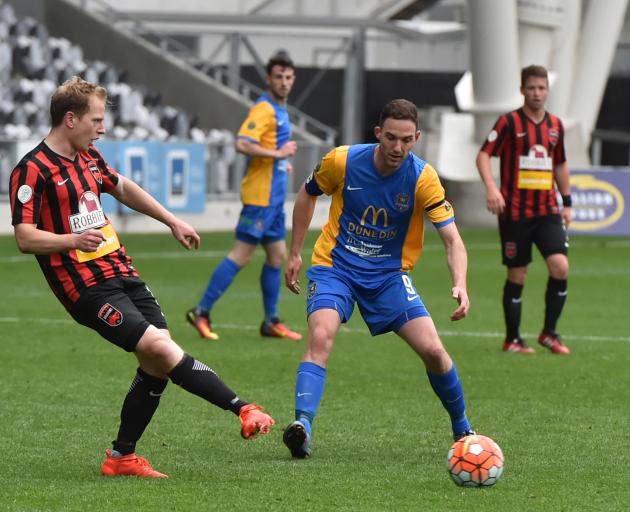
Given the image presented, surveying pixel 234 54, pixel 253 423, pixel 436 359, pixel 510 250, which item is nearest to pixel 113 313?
pixel 253 423

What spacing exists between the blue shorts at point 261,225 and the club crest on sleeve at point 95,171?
16.1ft

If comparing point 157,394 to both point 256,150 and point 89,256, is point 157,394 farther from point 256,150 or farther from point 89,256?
point 256,150

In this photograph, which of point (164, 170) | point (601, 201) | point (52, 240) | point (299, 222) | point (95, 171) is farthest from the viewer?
point (164, 170)

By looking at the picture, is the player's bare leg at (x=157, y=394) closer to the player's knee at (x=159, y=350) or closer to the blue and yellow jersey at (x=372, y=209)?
the player's knee at (x=159, y=350)

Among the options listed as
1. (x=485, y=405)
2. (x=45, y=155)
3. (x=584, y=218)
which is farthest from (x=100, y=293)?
(x=584, y=218)

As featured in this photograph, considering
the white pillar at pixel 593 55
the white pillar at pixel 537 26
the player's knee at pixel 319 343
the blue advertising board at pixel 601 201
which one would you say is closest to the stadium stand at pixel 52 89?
the white pillar at pixel 537 26

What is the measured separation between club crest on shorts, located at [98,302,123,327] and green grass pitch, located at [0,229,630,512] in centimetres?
65

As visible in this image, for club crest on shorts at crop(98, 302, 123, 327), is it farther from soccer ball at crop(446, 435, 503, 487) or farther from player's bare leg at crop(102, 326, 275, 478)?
soccer ball at crop(446, 435, 503, 487)

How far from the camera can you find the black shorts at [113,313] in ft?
19.6

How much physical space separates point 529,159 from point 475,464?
4961 mm

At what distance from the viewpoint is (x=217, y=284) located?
11234mm

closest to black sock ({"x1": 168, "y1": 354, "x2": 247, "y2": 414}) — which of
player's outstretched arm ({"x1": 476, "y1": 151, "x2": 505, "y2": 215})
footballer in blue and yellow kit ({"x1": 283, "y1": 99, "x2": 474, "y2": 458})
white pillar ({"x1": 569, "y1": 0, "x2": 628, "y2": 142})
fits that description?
footballer in blue and yellow kit ({"x1": 283, "y1": 99, "x2": 474, "y2": 458})

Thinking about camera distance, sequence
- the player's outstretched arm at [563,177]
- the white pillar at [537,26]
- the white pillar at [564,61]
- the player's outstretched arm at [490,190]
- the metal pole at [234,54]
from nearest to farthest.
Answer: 1. the player's outstretched arm at [490,190]
2. the player's outstretched arm at [563,177]
3. the white pillar at [537,26]
4. the white pillar at [564,61]
5. the metal pole at [234,54]

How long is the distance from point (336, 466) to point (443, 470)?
0.46 metres
